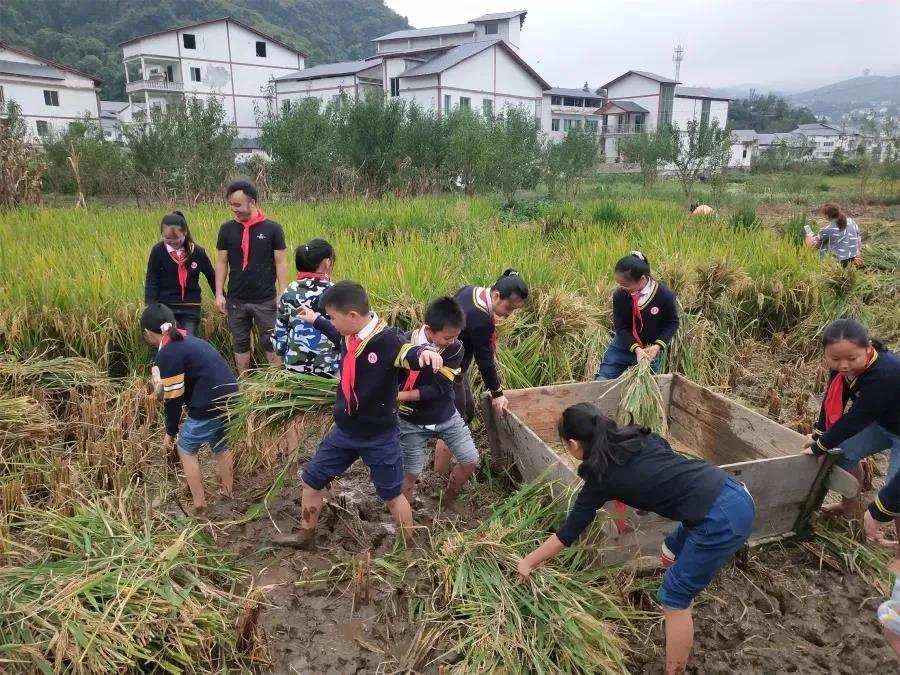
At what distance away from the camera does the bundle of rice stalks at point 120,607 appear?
7.39 feet

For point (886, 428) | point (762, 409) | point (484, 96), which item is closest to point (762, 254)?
point (762, 409)

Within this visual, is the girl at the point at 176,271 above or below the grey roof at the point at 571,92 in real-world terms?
below

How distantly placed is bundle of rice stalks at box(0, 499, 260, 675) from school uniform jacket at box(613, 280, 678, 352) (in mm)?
2919

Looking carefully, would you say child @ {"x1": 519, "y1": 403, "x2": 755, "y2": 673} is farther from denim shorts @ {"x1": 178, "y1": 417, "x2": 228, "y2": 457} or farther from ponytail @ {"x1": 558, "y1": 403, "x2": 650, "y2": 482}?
denim shorts @ {"x1": 178, "y1": 417, "x2": 228, "y2": 457}

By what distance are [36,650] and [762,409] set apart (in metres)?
4.95

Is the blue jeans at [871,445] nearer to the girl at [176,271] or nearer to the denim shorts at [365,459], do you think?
the denim shorts at [365,459]

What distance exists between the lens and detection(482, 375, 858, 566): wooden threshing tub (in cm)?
292

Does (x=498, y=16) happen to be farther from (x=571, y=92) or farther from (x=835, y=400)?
(x=835, y=400)

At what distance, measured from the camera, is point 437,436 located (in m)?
3.36

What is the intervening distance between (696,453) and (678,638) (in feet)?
6.43

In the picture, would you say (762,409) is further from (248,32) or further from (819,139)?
(819,139)

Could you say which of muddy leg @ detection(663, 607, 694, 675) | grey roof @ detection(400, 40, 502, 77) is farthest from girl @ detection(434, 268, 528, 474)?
grey roof @ detection(400, 40, 502, 77)

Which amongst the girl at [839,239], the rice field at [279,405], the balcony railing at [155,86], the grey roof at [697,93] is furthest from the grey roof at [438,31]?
the girl at [839,239]

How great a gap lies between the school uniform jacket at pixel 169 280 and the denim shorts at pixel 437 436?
227 cm
